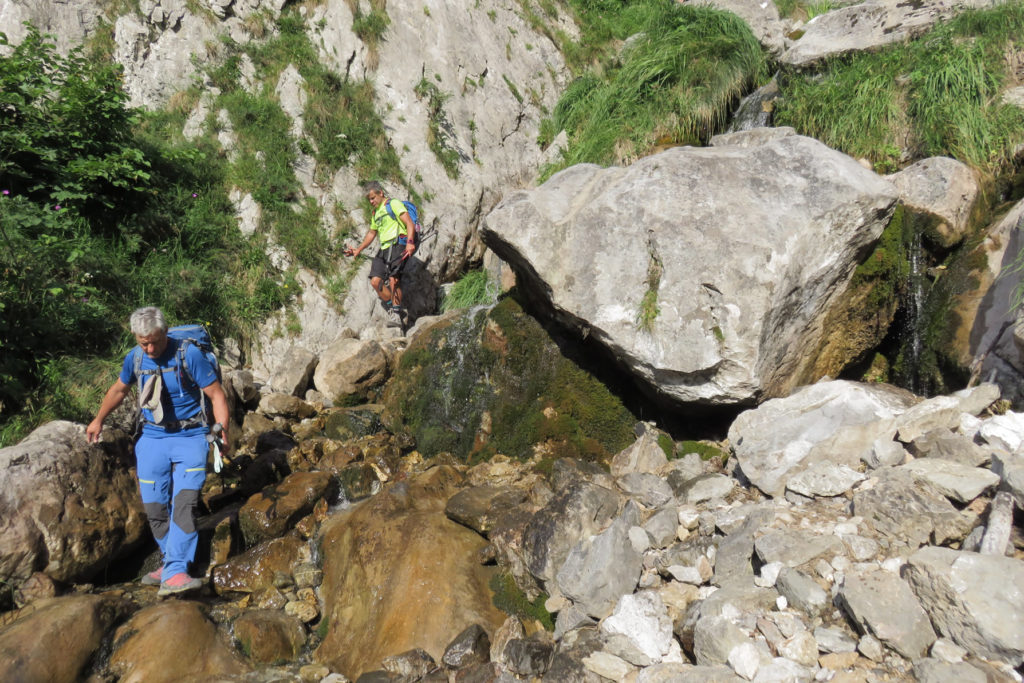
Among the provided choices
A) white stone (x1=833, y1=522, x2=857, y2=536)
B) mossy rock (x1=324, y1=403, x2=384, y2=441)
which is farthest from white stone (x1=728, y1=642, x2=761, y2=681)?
mossy rock (x1=324, y1=403, x2=384, y2=441)

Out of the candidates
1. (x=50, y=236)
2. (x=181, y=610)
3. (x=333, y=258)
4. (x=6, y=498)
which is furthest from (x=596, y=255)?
(x=50, y=236)

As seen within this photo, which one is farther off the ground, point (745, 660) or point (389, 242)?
point (389, 242)

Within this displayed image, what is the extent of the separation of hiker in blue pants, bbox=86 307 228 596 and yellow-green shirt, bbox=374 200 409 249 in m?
4.72

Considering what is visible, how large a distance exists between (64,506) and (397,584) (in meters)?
2.82

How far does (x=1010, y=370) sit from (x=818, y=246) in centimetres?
156

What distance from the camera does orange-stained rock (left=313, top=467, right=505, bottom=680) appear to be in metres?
4.41

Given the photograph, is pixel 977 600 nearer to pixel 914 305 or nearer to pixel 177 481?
pixel 914 305

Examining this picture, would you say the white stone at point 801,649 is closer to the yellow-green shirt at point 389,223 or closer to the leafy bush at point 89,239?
the leafy bush at point 89,239

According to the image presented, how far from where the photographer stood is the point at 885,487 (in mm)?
3518

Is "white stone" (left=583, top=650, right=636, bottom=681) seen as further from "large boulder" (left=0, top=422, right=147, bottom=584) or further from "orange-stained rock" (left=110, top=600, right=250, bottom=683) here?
"large boulder" (left=0, top=422, right=147, bottom=584)

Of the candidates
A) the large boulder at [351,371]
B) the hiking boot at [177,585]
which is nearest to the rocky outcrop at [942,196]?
the large boulder at [351,371]

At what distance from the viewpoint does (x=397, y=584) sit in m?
4.65

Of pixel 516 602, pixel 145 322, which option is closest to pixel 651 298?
pixel 516 602

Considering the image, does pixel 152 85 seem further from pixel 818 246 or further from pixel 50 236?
pixel 818 246
